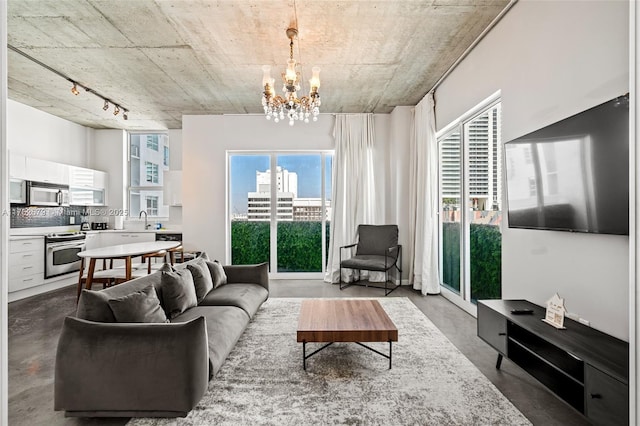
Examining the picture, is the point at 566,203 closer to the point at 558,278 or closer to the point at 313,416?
the point at 558,278

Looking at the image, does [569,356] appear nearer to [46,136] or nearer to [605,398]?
[605,398]

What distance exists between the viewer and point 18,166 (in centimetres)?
459

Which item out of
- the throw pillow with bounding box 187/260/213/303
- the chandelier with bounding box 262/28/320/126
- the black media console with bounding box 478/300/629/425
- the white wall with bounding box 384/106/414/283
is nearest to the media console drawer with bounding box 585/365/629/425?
the black media console with bounding box 478/300/629/425

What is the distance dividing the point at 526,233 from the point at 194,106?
4.90 meters

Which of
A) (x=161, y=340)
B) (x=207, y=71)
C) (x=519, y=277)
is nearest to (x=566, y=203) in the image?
(x=519, y=277)

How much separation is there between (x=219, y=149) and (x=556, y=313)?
5.16 m

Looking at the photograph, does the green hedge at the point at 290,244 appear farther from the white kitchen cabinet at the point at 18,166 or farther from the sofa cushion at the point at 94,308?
the sofa cushion at the point at 94,308

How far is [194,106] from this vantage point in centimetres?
517

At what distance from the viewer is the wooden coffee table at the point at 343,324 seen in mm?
2256

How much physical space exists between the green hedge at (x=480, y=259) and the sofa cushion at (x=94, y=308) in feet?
11.1

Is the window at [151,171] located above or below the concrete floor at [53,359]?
above

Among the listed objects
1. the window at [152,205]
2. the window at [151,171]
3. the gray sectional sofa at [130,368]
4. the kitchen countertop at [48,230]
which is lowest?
the gray sectional sofa at [130,368]

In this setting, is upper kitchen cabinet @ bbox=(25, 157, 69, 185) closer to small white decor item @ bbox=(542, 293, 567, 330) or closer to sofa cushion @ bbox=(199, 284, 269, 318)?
sofa cushion @ bbox=(199, 284, 269, 318)

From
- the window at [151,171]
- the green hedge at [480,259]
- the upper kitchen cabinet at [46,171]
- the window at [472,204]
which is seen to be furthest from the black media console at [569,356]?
the window at [151,171]
